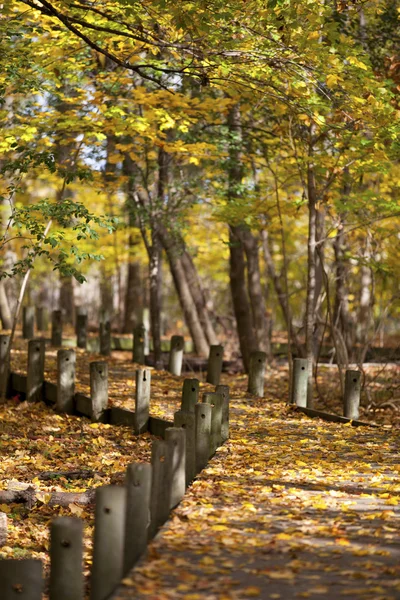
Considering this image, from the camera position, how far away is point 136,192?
16.4m

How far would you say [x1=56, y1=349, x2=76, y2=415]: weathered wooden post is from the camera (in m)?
12.0

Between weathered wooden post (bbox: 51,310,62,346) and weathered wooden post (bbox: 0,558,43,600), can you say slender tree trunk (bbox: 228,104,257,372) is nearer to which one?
weathered wooden post (bbox: 51,310,62,346)

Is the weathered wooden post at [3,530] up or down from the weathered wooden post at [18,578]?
down

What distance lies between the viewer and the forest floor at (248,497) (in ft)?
16.8

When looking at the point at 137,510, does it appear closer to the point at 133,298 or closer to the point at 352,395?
the point at 352,395

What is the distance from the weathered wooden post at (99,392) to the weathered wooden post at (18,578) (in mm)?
6613

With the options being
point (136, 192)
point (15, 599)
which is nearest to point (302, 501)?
point (15, 599)

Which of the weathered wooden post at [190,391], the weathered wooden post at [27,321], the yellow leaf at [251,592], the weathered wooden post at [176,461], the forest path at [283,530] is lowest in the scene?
the yellow leaf at [251,592]

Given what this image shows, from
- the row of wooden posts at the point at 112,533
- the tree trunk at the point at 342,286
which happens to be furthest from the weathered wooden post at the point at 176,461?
the tree trunk at the point at 342,286

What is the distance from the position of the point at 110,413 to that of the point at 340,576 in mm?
6886

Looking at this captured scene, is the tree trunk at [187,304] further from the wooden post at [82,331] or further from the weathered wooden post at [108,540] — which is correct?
the weathered wooden post at [108,540]

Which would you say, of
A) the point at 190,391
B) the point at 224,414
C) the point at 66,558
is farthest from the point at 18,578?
the point at 190,391

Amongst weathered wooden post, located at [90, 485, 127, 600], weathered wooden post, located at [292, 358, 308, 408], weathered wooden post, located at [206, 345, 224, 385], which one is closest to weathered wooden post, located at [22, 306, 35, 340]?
weathered wooden post, located at [206, 345, 224, 385]

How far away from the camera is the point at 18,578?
15.7 feet
